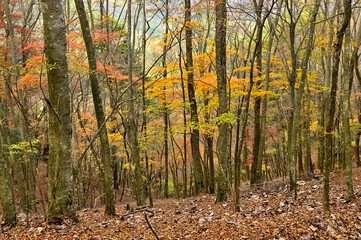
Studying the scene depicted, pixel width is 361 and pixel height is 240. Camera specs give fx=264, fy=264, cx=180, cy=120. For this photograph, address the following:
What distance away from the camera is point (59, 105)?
5.23 m

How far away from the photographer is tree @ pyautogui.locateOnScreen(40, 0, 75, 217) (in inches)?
203

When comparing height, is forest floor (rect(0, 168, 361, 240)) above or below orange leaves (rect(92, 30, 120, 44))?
below

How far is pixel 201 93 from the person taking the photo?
12.2 metres

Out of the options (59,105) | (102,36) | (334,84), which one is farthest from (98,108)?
(334,84)

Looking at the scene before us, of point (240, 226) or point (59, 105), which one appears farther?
point (59, 105)

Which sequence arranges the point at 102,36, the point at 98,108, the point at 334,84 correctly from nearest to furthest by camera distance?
the point at 334,84 → the point at 98,108 → the point at 102,36

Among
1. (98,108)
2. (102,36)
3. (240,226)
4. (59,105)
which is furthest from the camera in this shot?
(102,36)

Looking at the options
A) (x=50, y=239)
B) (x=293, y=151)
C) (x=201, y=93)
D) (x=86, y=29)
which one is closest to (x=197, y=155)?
(x=201, y=93)

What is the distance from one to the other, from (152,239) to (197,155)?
6.99 m

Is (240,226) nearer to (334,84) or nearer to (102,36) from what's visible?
(334,84)

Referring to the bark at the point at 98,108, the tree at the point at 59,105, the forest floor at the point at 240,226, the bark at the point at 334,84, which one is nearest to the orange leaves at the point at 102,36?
the bark at the point at 98,108

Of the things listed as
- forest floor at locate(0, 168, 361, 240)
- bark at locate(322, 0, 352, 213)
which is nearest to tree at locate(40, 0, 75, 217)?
forest floor at locate(0, 168, 361, 240)

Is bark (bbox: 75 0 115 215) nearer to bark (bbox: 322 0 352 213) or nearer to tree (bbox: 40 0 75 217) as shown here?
tree (bbox: 40 0 75 217)

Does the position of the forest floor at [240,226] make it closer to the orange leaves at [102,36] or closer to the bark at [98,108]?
the bark at [98,108]
